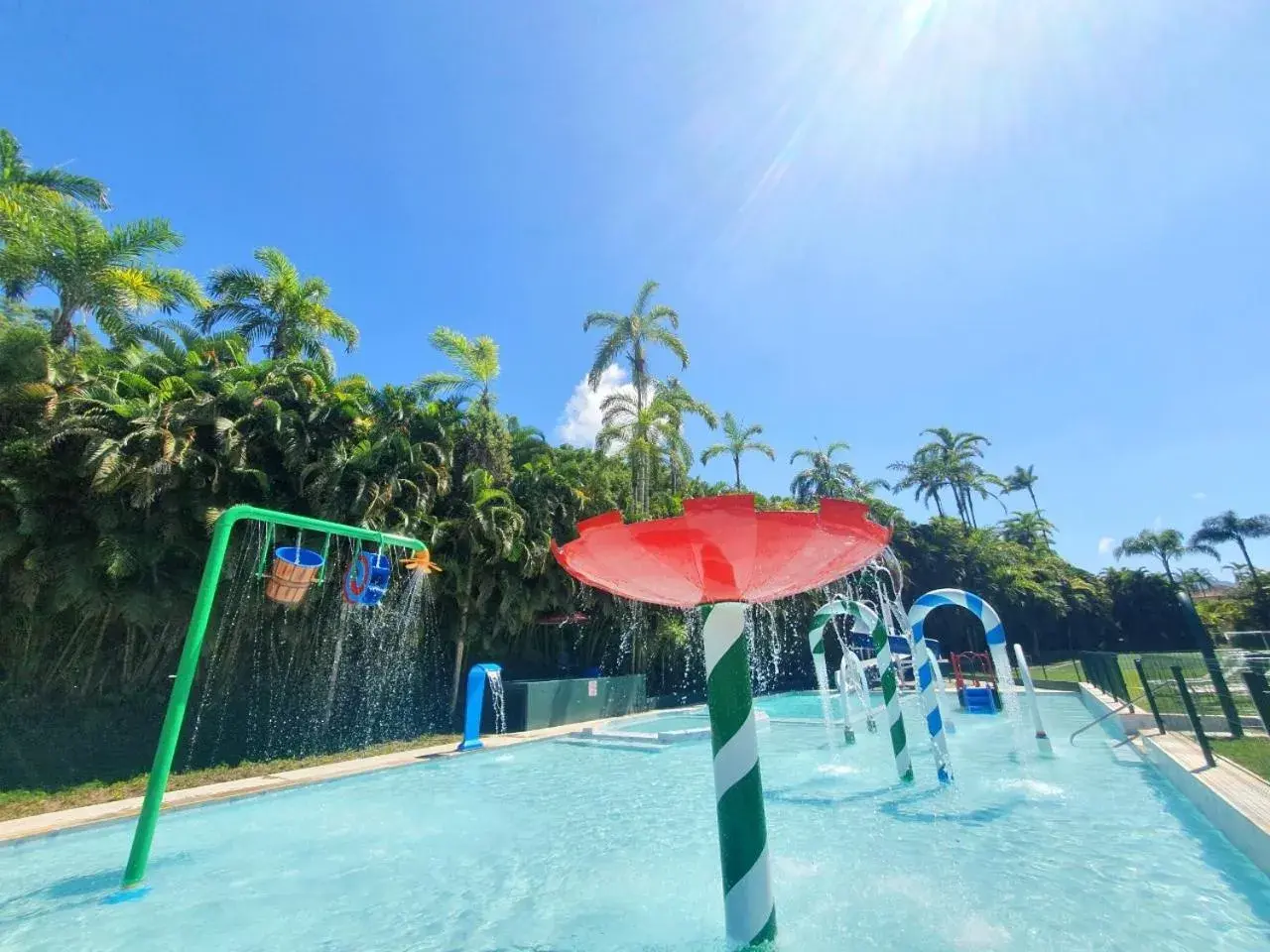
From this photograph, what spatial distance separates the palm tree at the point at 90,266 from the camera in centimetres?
1195

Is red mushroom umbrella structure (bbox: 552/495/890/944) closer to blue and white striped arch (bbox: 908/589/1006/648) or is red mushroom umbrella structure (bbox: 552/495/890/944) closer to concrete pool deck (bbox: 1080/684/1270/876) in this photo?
concrete pool deck (bbox: 1080/684/1270/876)

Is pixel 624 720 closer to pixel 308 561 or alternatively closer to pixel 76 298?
pixel 308 561

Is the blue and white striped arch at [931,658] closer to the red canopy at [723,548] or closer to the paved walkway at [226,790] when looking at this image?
the red canopy at [723,548]

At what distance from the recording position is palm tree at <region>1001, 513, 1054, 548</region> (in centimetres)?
5166

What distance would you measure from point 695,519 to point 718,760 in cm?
164

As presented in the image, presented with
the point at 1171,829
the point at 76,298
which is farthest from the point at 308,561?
the point at 76,298

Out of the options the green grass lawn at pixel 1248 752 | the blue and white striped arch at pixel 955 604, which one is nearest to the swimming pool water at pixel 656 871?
the green grass lawn at pixel 1248 752

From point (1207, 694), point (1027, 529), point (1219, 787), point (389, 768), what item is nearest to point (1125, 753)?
point (1207, 694)

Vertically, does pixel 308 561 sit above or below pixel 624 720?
above

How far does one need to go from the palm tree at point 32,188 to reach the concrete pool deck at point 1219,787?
20449 mm

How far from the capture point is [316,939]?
4270 mm

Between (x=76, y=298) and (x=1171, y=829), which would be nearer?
(x=1171, y=829)

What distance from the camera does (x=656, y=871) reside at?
209 inches

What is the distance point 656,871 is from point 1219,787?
5.94 meters
